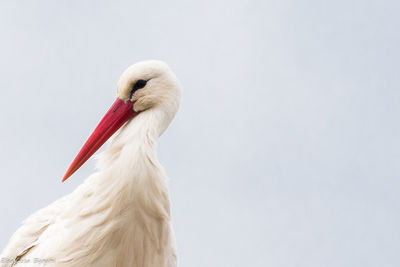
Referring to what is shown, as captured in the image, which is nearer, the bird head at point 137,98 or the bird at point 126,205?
the bird at point 126,205

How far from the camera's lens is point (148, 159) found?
8.58 ft

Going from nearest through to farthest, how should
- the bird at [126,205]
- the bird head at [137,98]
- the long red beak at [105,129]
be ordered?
1. the bird at [126,205]
2. the bird head at [137,98]
3. the long red beak at [105,129]

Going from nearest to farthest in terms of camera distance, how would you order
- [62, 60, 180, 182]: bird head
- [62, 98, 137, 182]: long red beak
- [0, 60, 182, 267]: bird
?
[0, 60, 182, 267]: bird < [62, 60, 180, 182]: bird head < [62, 98, 137, 182]: long red beak

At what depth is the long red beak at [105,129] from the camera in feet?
9.73

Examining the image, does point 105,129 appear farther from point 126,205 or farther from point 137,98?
point 126,205

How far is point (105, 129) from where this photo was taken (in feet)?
9.89

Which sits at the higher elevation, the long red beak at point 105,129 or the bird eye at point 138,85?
the bird eye at point 138,85

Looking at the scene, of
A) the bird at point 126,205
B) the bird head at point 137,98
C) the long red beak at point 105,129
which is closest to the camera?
the bird at point 126,205

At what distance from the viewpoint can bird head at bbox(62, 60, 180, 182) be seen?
2863 mm

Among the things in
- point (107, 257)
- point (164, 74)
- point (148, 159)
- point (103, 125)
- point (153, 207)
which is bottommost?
point (107, 257)

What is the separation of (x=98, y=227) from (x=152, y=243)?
29 cm

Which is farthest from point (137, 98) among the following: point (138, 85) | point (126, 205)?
point (126, 205)

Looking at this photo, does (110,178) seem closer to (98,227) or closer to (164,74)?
(98,227)

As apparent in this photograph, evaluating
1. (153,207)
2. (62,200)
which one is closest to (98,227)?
(153,207)
